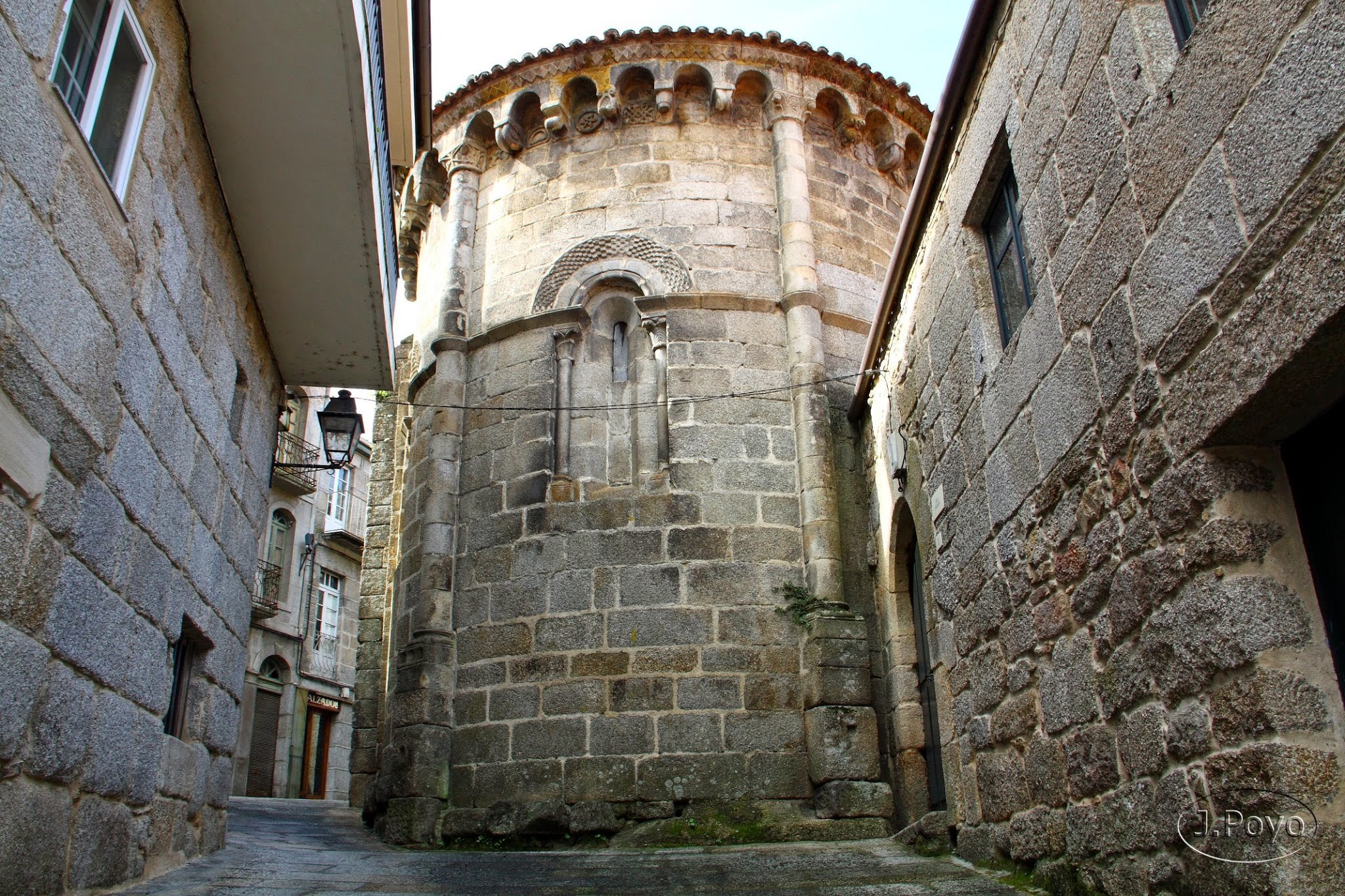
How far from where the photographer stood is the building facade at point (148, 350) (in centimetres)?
343

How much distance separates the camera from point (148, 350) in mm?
4574

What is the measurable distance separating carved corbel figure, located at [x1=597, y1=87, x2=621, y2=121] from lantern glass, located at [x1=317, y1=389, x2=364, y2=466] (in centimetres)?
391

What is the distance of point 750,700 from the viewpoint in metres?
7.79

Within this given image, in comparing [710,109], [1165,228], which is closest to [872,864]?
[1165,228]

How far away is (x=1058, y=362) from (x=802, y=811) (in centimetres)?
449

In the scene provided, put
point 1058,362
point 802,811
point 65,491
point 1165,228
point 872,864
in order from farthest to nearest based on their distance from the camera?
point 802,811, point 872,864, point 1058,362, point 65,491, point 1165,228

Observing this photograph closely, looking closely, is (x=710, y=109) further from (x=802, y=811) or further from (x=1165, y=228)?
(x=1165, y=228)

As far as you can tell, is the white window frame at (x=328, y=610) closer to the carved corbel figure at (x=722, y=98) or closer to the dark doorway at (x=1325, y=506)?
the carved corbel figure at (x=722, y=98)

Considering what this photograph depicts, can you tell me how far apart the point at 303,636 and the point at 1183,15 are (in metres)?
20.9

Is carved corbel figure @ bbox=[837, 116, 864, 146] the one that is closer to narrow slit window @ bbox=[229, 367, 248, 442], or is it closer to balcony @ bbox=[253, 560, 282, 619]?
narrow slit window @ bbox=[229, 367, 248, 442]

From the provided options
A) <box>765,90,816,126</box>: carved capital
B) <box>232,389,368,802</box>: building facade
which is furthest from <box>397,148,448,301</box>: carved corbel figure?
<box>232,389,368,802</box>: building facade

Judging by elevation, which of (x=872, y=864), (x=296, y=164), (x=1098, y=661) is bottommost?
(x=872, y=864)

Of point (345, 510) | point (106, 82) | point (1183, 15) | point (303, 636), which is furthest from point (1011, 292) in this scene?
point (345, 510)

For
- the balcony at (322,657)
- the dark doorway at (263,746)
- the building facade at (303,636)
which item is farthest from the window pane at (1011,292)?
the balcony at (322,657)
